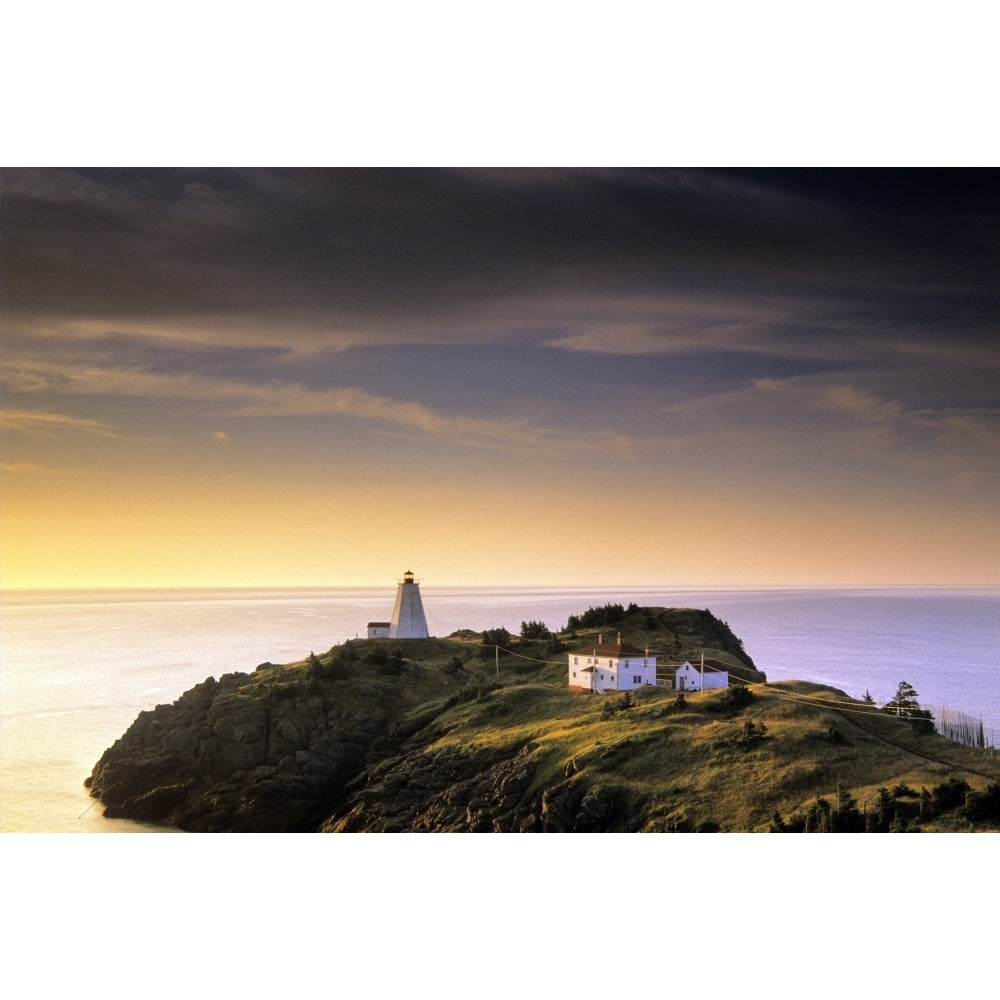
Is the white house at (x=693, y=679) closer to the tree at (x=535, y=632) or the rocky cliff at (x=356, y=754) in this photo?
the rocky cliff at (x=356, y=754)

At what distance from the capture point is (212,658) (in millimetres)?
63000

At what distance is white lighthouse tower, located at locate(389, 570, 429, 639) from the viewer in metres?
40.7

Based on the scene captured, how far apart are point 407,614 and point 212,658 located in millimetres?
26660

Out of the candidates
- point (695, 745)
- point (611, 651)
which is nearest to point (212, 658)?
point (611, 651)

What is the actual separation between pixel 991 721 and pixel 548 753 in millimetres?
24656

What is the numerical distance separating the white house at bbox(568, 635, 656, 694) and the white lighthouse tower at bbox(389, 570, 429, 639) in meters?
10.8

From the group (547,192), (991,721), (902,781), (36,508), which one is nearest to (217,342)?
(36,508)

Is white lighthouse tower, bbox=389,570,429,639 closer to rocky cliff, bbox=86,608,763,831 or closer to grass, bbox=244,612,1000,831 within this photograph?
rocky cliff, bbox=86,608,763,831

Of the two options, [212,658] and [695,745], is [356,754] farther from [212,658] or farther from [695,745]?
[212,658]

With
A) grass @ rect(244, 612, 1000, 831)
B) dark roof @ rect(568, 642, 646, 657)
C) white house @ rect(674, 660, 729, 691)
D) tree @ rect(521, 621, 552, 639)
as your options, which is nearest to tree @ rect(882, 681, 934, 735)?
grass @ rect(244, 612, 1000, 831)

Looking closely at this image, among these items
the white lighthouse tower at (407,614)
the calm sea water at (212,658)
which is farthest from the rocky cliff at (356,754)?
the white lighthouse tower at (407,614)

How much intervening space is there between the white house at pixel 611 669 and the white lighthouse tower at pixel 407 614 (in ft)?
35.3

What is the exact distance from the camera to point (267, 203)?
26.6 metres
